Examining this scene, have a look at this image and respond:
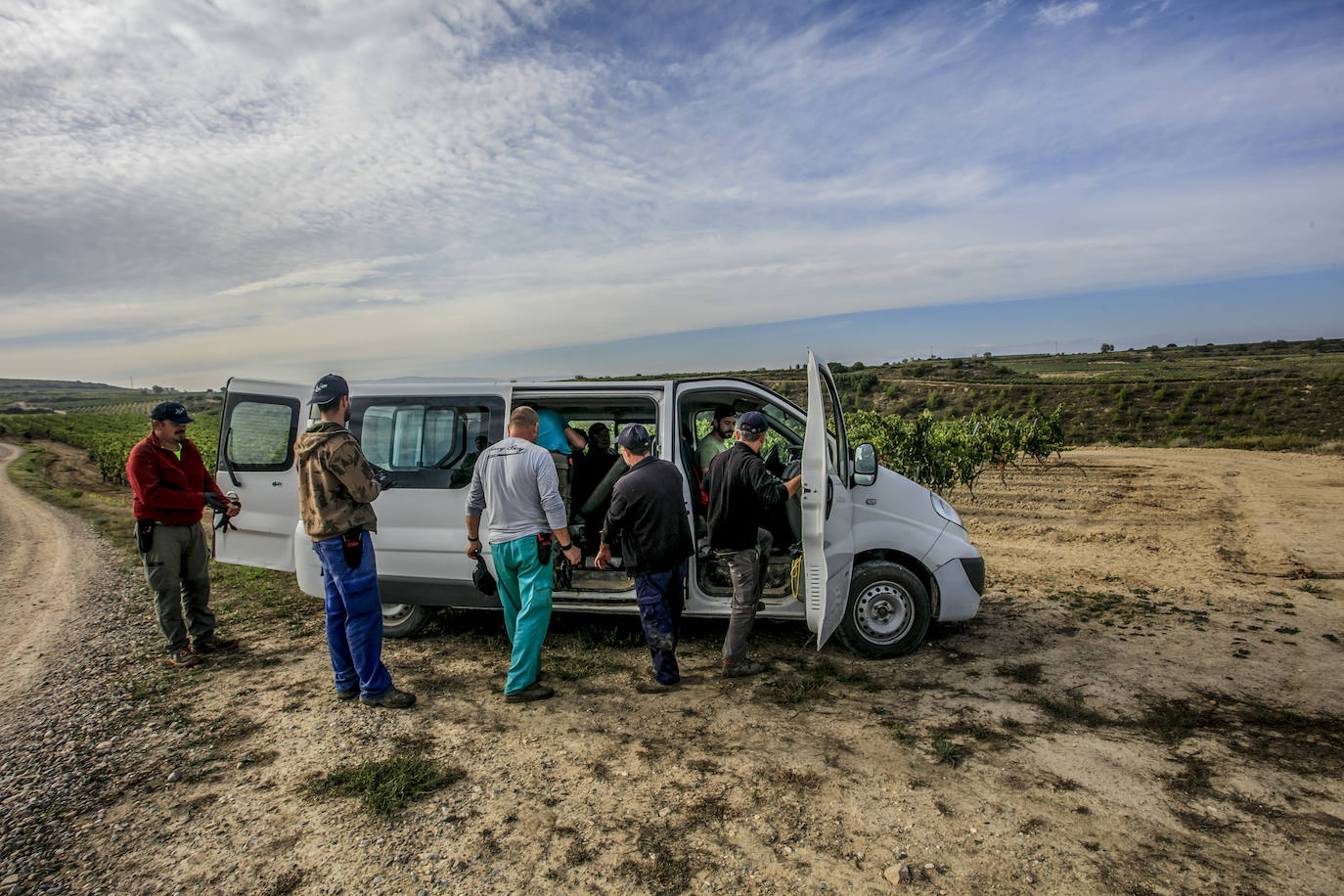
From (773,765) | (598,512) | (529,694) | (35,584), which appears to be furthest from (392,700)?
(35,584)

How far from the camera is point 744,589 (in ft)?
15.7

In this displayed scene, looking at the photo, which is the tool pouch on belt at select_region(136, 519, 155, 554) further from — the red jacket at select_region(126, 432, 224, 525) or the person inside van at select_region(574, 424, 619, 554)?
the person inside van at select_region(574, 424, 619, 554)

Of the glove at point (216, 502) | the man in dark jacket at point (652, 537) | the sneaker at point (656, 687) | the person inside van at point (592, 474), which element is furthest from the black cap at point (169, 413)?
the sneaker at point (656, 687)

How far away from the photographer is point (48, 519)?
1714 cm

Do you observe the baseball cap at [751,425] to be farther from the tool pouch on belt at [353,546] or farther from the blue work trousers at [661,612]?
the tool pouch on belt at [353,546]

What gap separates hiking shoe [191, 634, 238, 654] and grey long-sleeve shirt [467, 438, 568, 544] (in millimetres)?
2896

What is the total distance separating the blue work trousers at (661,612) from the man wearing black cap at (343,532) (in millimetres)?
1622

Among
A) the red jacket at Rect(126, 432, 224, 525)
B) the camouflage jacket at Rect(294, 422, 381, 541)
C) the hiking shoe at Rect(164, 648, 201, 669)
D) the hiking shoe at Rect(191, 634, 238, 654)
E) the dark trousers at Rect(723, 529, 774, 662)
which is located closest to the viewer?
the camouflage jacket at Rect(294, 422, 381, 541)

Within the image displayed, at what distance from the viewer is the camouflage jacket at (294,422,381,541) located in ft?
14.1

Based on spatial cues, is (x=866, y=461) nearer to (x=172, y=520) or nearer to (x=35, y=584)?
(x=172, y=520)

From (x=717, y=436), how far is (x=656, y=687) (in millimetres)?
2332

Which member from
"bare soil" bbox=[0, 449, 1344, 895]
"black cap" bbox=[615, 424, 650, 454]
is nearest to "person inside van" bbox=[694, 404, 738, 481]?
"black cap" bbox=[615, 424, 650, 454]

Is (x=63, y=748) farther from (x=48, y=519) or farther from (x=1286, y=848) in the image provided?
(x=48, y=519)

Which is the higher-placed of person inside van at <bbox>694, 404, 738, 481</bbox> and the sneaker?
person inside van at <bbox>694, 404, 738, 481</bbox>
